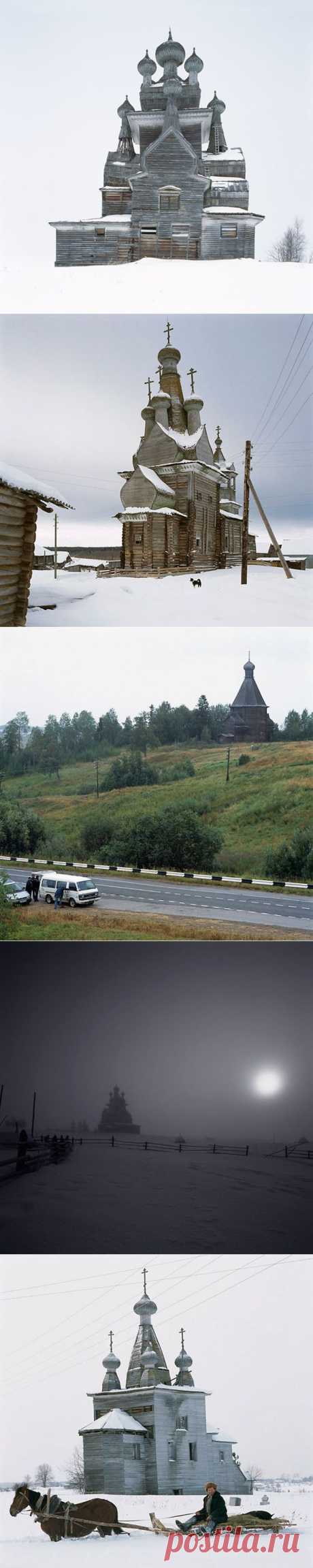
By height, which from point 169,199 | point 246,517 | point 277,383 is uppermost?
point 169,199

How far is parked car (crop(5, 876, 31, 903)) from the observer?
6059mm

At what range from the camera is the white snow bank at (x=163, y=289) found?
5.90 meters

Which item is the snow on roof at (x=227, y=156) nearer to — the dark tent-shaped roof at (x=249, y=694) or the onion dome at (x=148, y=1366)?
the dark tent-shaped roof at (x=249, y=694)

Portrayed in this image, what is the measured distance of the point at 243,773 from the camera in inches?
235

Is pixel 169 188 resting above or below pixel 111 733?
above

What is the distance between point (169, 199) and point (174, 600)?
6.56ft

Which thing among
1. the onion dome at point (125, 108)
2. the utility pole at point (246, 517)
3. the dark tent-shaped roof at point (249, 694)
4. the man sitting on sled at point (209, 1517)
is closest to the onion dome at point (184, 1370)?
the man sitting on sled at point (209, 1517)

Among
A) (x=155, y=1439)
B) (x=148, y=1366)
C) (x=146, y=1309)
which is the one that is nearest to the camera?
(x=155, y=1439)

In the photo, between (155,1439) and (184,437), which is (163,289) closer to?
(184,437)

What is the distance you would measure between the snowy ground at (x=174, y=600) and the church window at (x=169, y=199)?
5.97 ft

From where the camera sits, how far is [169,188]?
19.8ft

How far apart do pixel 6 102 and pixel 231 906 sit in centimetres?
400

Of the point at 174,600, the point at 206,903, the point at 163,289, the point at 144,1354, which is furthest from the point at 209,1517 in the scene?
the point at 163,289

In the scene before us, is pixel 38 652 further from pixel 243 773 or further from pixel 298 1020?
pixel 298 1020
